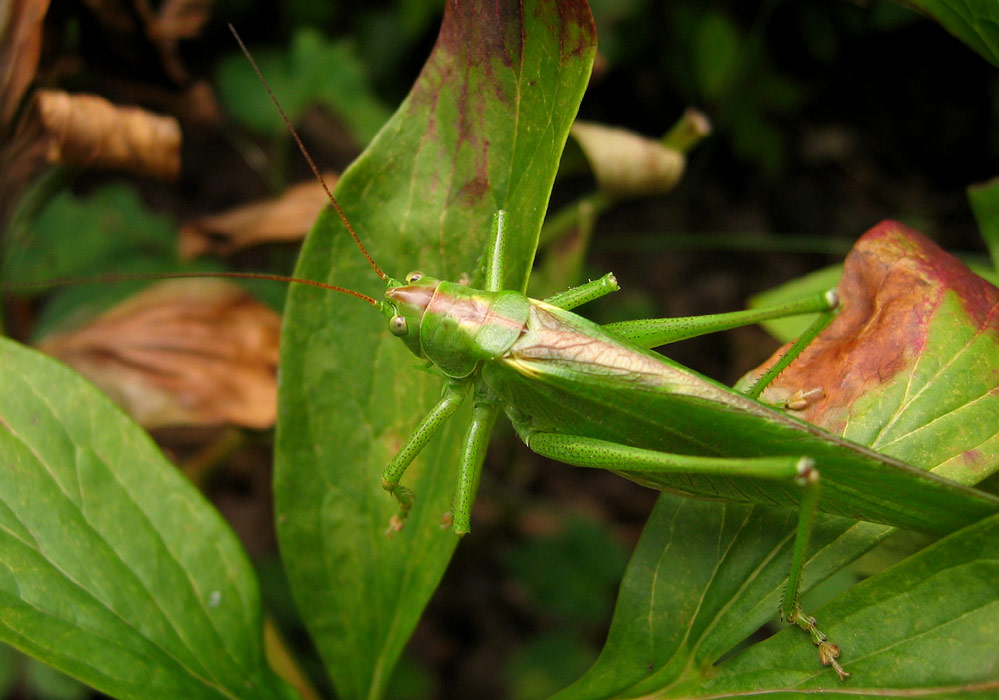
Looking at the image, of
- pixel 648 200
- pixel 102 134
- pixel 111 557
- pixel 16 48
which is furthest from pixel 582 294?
pixel 648 200

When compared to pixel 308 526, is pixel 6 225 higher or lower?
higher

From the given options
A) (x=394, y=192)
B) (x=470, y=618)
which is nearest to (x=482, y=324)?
(x=394, y=192)

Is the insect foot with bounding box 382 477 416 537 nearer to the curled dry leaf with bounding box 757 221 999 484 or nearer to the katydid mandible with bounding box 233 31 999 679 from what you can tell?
the katydid mandible with bounding box 233 31 999 679

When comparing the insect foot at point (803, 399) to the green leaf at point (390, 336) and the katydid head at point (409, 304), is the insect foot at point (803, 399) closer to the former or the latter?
the green leaf at point (390, 336)

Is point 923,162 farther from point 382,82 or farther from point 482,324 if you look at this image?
point 482,324

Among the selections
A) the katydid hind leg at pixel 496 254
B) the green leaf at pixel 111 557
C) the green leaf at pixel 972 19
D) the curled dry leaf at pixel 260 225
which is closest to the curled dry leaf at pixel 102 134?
the curled dry leaf at pixel 260 225

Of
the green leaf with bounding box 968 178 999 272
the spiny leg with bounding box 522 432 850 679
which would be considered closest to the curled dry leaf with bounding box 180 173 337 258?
the spiny leg with bounding box 522 432 850 679
